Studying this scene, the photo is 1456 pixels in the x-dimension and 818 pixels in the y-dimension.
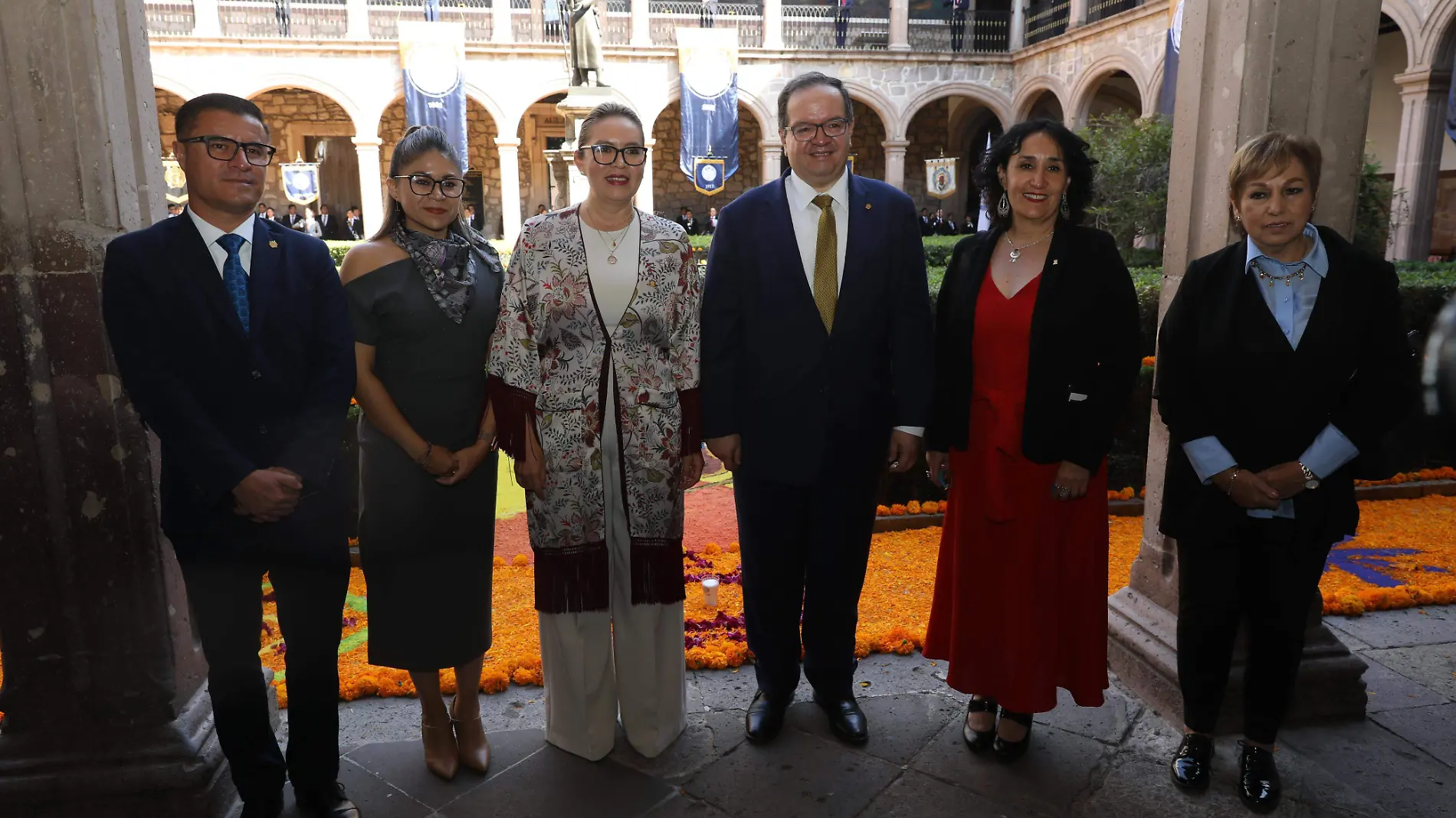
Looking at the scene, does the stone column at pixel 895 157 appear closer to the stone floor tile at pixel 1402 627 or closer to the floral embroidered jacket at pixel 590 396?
the stone floor tile at pixel 1402 627

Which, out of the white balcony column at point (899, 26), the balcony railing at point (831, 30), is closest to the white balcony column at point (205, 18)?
the balcony railing at point (831, 30)

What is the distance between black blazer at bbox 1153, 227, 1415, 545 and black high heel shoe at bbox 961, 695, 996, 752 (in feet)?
2.14

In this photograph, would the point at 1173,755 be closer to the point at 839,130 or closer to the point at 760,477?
the point at 760,477

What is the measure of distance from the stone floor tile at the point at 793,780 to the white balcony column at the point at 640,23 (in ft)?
55.8

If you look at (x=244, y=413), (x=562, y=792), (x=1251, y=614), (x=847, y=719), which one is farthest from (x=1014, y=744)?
(x=244, y=413)

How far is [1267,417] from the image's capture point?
79.0 inches

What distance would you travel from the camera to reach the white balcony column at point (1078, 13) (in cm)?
1631

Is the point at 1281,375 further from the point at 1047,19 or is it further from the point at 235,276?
the point at 1047,19

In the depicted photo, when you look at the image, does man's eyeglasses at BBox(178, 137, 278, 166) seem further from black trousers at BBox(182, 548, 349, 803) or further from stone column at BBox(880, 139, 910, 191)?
stone column at BBox(880, 139, 910, 191)

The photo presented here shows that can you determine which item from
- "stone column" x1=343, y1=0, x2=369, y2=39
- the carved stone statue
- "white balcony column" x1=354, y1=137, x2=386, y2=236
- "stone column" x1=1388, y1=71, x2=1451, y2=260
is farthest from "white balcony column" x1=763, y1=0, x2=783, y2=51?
"stone column" x1=1388, y1=71, x2=1451, y2=260

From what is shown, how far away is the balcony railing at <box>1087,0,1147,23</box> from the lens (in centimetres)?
1556

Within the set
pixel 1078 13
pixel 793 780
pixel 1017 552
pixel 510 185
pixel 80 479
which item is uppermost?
pixel 1078 13

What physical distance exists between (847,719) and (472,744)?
3.13 feet

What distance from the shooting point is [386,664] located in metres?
2.18
